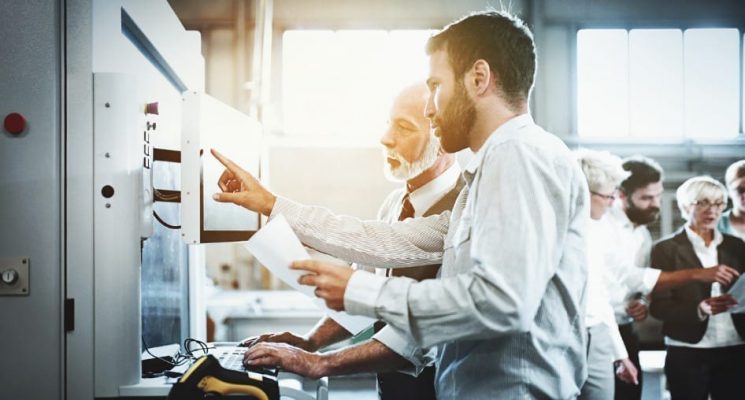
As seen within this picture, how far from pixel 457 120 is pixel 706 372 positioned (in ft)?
8.04

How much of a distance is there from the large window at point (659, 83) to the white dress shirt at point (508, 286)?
4.20 meters

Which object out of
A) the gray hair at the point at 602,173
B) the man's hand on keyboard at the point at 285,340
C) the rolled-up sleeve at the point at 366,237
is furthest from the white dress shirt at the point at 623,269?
the man's hand on keyboard at the point at 285,340

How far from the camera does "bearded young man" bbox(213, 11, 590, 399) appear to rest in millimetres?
848

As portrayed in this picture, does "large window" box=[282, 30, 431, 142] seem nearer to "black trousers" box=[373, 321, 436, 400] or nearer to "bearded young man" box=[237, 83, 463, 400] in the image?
"bearded young man" box=[237, 83, 463, 400]

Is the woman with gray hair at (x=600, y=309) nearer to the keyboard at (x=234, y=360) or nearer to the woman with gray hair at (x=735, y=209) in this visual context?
the woman with gray hair at (x=735, y=209)

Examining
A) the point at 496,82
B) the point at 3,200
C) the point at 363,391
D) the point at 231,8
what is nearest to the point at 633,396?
the point at 363,391

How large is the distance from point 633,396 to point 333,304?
7.84 feet

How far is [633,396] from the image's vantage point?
9.00 ft

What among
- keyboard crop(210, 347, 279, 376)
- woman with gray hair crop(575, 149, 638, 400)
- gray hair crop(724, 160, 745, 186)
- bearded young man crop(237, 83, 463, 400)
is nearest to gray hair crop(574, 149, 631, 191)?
woman with gray hair crop(575, 149, 638, 400)

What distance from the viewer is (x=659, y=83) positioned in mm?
4766

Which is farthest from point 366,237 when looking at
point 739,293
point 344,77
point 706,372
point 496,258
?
point 344,77

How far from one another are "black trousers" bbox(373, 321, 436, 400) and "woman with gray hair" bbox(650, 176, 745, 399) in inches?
68.0

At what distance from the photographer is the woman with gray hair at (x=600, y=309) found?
221 centimetres

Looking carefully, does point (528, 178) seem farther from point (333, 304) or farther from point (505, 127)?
point (333, 304)
